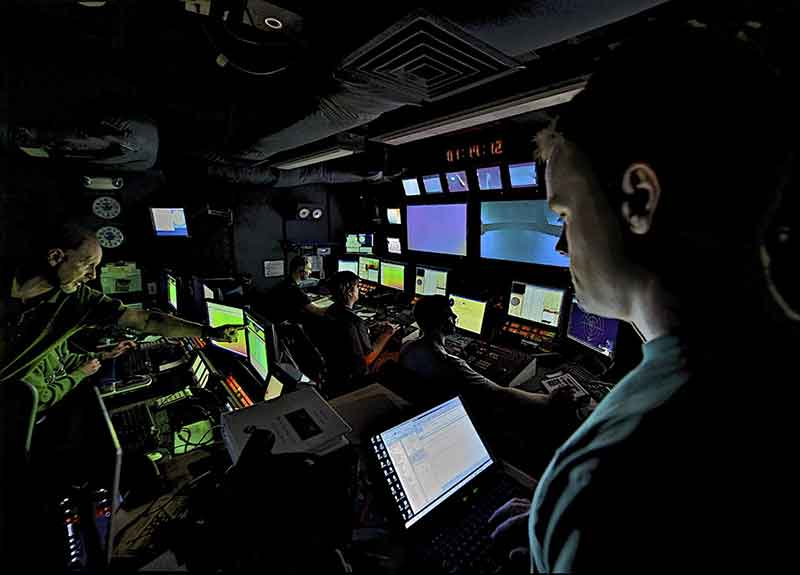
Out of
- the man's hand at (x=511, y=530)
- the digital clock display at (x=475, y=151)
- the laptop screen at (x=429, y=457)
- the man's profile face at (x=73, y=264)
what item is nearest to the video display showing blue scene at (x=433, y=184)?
the digital clock display at (x=475, y=151)

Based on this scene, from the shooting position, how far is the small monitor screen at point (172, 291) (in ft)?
12.0

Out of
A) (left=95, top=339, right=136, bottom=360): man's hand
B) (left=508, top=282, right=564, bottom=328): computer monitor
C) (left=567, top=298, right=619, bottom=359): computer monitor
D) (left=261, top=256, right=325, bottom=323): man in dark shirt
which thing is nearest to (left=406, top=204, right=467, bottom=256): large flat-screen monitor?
(left=508, top=282, right=564, bottom=328): computer monitor

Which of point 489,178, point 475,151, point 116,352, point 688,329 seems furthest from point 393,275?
point 688,329

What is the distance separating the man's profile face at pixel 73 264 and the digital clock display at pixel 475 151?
3.38 m

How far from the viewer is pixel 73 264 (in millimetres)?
1818

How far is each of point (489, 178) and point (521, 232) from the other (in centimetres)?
70

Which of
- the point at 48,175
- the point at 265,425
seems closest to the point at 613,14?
the point at 265,425

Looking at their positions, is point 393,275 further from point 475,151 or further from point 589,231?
point 589,231

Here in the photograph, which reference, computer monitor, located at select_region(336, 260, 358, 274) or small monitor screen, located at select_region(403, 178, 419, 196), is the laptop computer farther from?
computer monitor, located at select_region(336, 260, 358, 274)

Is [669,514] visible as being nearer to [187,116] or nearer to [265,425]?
[265,425]

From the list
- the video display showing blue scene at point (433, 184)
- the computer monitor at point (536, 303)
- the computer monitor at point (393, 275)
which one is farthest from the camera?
the computer monitor at point (393, 275)

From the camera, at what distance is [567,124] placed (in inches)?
19.9

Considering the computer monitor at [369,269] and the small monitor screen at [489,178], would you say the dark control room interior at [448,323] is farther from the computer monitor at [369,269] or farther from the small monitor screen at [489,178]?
the computer monitor at [369,269]

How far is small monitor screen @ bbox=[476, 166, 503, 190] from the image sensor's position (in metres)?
3.53
